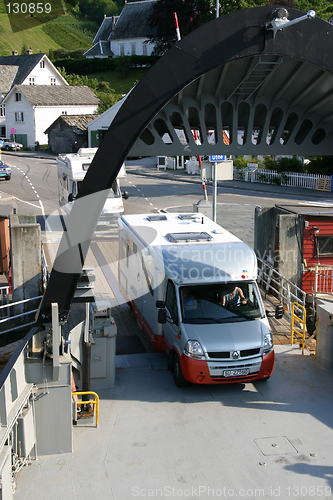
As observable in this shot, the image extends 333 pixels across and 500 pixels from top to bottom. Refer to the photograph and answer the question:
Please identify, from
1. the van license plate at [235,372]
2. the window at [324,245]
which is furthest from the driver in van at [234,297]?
the window at [324,245]

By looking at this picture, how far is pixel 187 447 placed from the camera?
7.35m

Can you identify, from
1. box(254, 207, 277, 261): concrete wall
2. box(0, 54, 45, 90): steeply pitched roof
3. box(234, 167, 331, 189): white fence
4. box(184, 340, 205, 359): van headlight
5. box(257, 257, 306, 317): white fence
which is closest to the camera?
box(184, 340, 205, 359): van headlight

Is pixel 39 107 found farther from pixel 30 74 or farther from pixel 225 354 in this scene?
pixel 225 354

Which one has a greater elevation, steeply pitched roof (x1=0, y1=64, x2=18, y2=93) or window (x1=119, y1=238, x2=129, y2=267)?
steeply pitched roof (x1=0, y1=64, x2=18, y2=93)

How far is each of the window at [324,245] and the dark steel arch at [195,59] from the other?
25.8 ft

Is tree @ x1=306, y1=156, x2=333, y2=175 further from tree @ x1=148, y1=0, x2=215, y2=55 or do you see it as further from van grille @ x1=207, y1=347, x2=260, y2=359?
van grille @ x1=207, y1=347, x2=260, y2=359

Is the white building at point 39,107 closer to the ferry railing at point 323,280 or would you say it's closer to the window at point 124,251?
the window at point 124,251

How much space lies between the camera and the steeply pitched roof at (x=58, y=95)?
59.3 m

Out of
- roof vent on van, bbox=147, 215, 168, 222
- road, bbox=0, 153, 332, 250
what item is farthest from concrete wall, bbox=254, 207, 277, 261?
road, bbox=0, 153, 332, 250

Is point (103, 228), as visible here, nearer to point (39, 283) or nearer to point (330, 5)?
point (39, 283)

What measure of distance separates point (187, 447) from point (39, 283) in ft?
17.9

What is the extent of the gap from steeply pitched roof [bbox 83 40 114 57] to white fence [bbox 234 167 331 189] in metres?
72.7

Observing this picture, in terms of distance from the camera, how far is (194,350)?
28.2 ft

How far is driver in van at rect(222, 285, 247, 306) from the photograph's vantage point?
9.32 m
